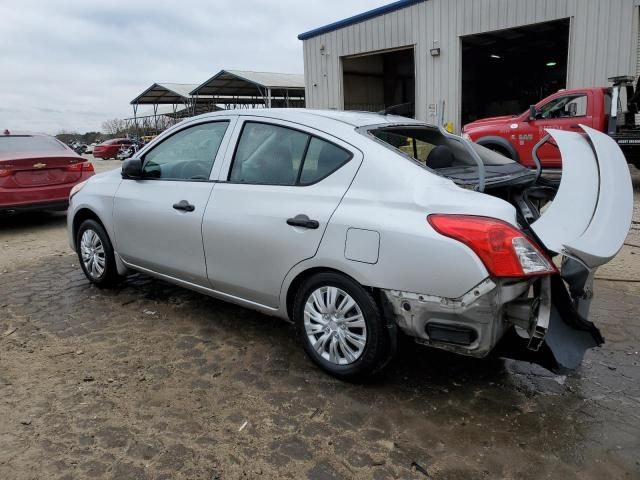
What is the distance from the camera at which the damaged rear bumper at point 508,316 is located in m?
2.60

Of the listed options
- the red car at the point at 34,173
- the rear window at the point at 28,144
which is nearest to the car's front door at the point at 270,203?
the red car at the point at 34,173

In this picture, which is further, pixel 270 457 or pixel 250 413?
pixel 250 413

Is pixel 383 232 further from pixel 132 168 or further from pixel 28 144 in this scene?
pixel 28 144

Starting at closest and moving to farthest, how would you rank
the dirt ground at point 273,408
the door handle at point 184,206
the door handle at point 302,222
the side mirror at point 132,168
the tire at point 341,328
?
the dirt ground at point 273,408 < the tire at point 341,328 < the door handle at point 302,222 < the door handle at point 184,206 < the side mirror at point 132,168

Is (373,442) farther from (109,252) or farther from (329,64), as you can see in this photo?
(329,64)

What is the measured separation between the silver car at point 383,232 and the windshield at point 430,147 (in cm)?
1

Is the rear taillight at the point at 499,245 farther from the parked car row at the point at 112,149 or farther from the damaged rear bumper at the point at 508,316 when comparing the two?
the parked car row at the point at 112,149

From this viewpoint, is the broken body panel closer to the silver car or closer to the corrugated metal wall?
the silver car

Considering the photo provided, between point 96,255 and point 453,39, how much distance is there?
12.9 meters

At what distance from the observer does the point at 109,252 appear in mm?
4668

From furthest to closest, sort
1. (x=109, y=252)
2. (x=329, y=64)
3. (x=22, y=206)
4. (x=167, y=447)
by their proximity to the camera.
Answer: (x=329, y=64), (x=22, y=206), (x=109, y=252), (x=167, y=447)

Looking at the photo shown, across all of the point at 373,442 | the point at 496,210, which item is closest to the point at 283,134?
the point at 496,210

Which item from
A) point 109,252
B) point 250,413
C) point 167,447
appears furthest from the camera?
point 109,252

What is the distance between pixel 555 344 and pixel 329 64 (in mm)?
17133
